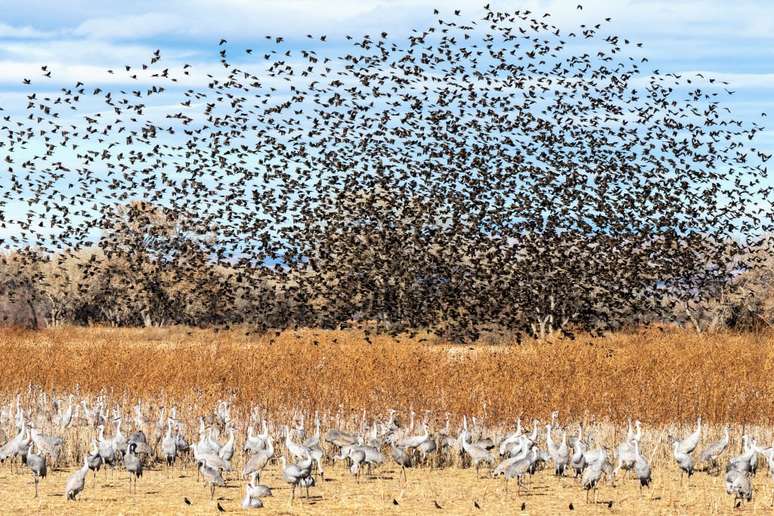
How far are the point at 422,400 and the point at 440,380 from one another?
6.16 feet

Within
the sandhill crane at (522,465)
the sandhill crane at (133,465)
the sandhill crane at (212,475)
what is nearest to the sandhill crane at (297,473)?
the sandhill crane at (212,475)

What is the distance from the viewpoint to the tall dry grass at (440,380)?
1820 cm

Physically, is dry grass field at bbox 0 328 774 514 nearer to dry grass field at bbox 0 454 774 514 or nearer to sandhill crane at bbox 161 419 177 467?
dry grass field at bbox 0 454 774 514

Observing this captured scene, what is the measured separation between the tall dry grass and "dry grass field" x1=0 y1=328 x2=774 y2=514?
0.14 feet

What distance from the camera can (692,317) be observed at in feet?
163

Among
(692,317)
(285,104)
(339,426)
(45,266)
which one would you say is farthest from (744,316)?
(45,266)

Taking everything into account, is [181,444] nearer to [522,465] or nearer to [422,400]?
[522,465]

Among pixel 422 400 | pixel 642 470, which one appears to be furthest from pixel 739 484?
pixel 422 400

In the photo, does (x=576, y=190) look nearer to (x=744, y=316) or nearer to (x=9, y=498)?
(x=744, y=316)

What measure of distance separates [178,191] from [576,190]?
1381 cm

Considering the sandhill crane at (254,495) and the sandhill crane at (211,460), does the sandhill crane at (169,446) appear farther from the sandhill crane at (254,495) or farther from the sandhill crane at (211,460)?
the sandhill crane at (254,495)

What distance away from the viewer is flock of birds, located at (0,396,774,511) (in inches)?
478

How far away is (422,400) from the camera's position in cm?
1864

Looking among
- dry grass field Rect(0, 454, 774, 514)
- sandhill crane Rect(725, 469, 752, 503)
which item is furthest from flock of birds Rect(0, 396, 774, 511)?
dry grass field Rect(0, 454, 774, 514)
